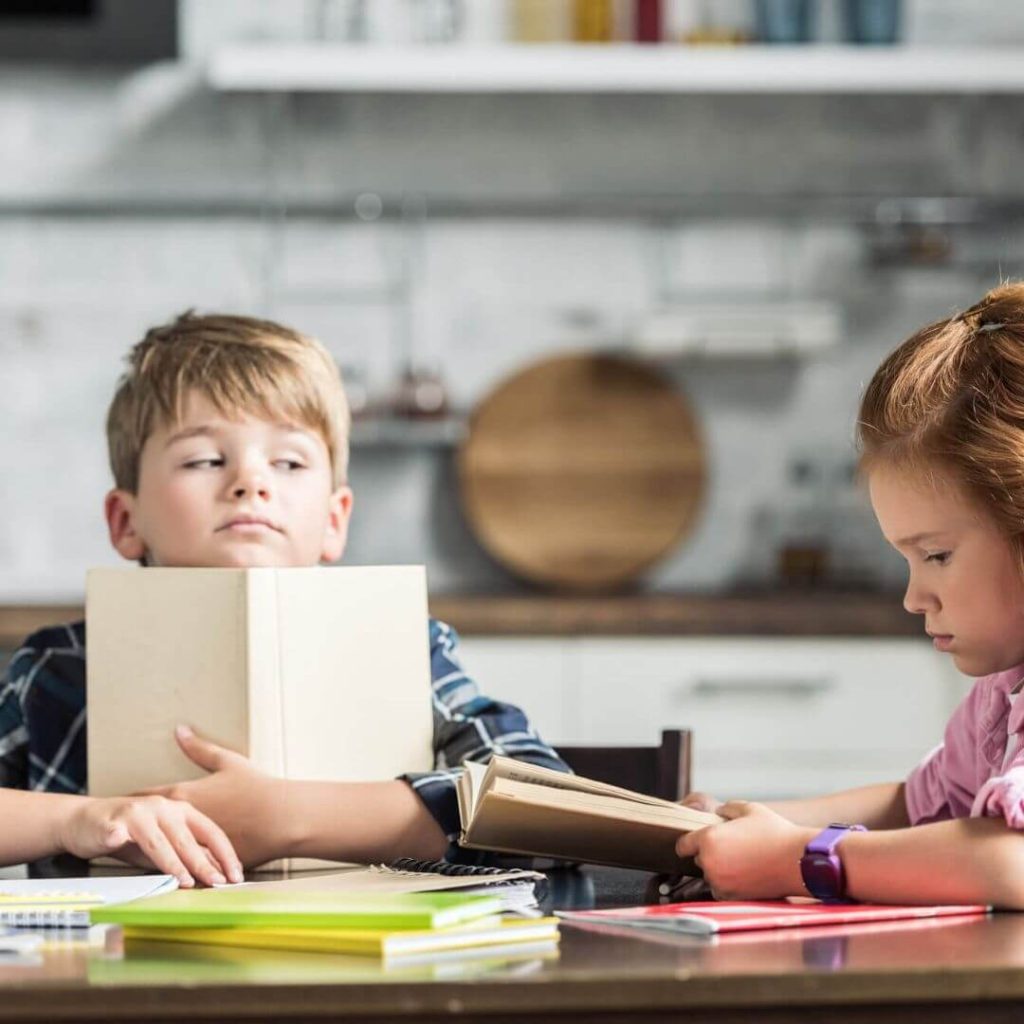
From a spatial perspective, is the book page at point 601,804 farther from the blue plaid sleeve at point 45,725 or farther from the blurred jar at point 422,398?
the blurred jar at point 422,398

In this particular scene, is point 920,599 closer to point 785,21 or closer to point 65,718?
point 65,718

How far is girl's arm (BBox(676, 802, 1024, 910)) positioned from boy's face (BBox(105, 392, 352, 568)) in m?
0.57

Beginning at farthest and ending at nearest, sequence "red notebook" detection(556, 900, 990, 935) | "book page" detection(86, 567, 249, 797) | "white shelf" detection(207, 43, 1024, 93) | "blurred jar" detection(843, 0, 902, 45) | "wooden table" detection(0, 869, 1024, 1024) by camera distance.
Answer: "blurred jar" detection(843, 0, 902, 45), "white shelf" detection(207, 43, 1024, 93), "book page" detection(86, 567, 249, 797), "red notebook" detection(556, 900, 990, 935), "wooden table" detection(0, 869, 1024, 1024)

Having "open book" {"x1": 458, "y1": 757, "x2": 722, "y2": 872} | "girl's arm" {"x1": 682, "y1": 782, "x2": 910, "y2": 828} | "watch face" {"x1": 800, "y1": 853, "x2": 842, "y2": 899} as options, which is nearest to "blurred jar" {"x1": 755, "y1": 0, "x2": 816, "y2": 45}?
"girl's arm" {"x1": 682, "y1": 782, "x2": 910, "y2": 828}

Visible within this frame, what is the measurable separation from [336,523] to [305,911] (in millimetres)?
805

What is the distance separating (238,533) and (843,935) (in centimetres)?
75

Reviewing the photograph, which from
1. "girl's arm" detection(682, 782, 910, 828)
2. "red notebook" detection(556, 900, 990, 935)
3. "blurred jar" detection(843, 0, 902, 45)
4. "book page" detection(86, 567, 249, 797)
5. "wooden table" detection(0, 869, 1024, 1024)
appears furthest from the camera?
"blurred jar" detection(843, 0, 902, 45)

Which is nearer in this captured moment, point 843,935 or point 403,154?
point 843,935

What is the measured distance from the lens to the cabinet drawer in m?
2.93

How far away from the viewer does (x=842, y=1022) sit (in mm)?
742

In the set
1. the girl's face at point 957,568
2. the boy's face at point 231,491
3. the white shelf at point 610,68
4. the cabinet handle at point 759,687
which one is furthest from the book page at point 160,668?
the white shelf at point 610,68

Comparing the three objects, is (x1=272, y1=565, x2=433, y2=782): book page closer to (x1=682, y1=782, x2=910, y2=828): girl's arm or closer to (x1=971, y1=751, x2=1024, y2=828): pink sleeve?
(x1=682, y1=782, x2=910, y2=828): girl's arm

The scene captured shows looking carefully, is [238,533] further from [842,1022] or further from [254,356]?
[842,1022]

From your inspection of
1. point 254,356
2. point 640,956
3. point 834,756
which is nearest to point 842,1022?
point 640,956
